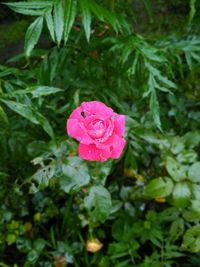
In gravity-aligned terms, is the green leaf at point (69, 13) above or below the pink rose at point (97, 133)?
above

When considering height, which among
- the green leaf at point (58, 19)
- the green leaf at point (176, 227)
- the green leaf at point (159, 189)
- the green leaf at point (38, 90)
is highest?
the green leaf at point (58, 19)

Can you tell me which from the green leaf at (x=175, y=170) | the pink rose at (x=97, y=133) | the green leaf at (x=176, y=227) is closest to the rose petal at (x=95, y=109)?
the pink rose at (x=97, y=133)

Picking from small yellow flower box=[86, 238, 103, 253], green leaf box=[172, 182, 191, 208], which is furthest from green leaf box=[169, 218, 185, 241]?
small yellow flower box=[86, 238, 103, 253]

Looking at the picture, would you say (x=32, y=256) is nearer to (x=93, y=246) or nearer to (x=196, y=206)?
(x=93, y=246)

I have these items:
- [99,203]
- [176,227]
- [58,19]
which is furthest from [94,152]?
[176,227]

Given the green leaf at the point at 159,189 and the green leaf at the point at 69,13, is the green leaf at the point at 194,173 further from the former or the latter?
the green leaf at the point at 69,13

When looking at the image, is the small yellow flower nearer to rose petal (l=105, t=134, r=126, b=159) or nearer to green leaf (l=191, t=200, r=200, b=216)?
green leaf (l=191, t=200, r=200, b=216)

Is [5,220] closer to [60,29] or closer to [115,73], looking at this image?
[115,73]
